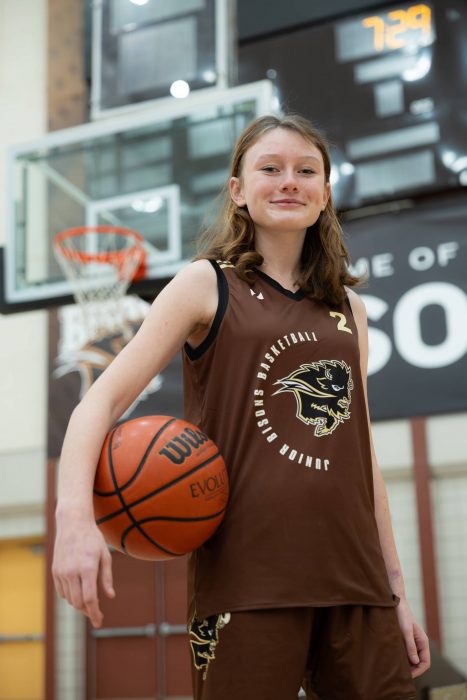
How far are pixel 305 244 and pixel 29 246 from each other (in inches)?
186

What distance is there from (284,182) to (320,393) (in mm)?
441

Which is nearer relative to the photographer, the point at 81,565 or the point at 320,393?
the point at 81,565

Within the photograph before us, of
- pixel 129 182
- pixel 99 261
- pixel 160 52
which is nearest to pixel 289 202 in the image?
pixel 99 261

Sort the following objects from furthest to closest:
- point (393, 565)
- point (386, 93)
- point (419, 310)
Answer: point (386, 93), point (419, 310), point (393, 565)

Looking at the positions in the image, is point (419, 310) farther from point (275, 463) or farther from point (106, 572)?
point (106, 572)

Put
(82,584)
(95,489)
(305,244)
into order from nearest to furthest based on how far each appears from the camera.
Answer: (82,584) → (95,489) → (305,244)

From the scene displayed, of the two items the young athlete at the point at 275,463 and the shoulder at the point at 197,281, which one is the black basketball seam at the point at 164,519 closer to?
the young athlete at the point at 275,463

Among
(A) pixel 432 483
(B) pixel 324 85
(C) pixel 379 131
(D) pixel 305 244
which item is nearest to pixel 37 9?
(B) pixel 324 85

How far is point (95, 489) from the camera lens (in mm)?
1533

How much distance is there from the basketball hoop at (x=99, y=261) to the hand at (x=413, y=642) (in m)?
4.31

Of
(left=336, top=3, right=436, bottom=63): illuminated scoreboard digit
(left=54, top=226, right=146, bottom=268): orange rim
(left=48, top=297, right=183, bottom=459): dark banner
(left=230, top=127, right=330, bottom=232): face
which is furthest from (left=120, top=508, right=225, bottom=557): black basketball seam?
(left=336, top=3, right=436, bottom=63): illuminated scoreboard digit

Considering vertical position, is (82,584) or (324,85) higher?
(324,85)

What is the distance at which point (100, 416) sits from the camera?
1.54 metres

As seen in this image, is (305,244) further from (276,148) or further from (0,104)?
(0,104)
